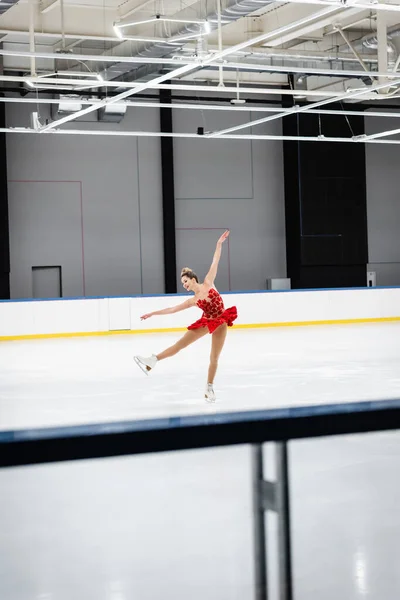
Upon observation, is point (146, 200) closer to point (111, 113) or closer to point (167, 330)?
point (111, 113)

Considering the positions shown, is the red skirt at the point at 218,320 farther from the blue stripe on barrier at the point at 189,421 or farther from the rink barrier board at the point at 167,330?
the rink barrier board at the point at 167,330

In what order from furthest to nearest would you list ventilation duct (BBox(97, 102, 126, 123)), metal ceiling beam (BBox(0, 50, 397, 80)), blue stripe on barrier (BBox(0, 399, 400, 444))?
ventilation duct (BBox(97, 102, 126, 123)), metal ceiling beam (BBox(0, 50, 397, 80)), blue stripe on barrier (BBox(0, 399, 400, 444))

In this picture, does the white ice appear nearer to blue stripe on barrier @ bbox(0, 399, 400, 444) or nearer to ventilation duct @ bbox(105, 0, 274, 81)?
ventilation duct @ bbox(105, 0, 274, 81)

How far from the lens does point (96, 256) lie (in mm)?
22688

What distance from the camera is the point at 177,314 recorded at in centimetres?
1969

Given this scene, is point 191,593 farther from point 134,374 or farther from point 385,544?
point 134,374

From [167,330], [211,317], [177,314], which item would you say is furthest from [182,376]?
[177,314]

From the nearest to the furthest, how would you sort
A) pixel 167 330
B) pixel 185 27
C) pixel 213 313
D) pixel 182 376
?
pixel 213 313
pixel 182 376
pixel 185 27
pixel 167 330

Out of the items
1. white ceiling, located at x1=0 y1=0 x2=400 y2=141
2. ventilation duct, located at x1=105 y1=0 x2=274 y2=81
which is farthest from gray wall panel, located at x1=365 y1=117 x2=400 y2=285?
ventilation duct, located at x1=105 y1=0 x2=274 y2=81

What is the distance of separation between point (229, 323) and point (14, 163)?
13980mm

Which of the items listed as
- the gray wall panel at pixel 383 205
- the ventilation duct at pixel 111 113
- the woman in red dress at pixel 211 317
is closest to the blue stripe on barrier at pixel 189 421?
the woman in red dress at pixel 211 317

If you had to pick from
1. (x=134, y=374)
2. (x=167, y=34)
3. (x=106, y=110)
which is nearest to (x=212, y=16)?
(x=167, y=34)

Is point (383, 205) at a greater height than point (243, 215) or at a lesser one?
greater

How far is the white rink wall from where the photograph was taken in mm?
18609
